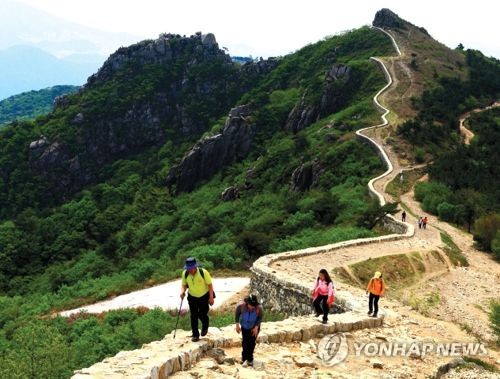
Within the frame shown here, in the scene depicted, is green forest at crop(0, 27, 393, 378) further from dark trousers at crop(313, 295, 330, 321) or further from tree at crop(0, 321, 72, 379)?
dark trousers at crop(313, 295, 330, 321)

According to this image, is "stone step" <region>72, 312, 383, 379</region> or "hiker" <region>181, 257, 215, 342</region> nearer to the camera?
"stone step" <region>72, 312, 383, 379</region>

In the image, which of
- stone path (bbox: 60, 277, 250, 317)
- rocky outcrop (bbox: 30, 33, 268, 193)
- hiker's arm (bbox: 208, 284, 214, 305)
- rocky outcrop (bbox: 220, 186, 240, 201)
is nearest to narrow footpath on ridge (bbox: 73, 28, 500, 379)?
hiker's arm (bbox: 208, 284, 214, 305)

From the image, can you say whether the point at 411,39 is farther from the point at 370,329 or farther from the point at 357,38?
the point at 370,329

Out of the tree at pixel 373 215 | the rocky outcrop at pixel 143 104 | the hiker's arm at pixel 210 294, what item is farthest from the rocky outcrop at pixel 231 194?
the hiker's arm at pixel 210 294

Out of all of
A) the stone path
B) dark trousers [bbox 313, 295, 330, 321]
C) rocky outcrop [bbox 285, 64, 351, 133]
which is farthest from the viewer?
rocky outcrop [bbox 285, 64, 351, 133]

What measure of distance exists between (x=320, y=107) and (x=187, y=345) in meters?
72.7

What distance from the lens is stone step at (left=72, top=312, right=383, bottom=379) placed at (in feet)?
28.3

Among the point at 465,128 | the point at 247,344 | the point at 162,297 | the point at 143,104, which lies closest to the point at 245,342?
the point at 247,344

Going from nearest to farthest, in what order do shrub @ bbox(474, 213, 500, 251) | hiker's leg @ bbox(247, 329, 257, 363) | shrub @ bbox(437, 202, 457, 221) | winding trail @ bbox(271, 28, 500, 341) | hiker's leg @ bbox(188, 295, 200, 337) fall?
Result: hiker's leg @ bbox(247, 329, 257, 363)
hiker's leg @ bbox(188, 295, 200, 337)
winding trail @ bbox(271, 28, 500, 341)
shrub @ bbox(474, 213, 500, 251)
shrub @ bbox(437, 202, 457, 221)

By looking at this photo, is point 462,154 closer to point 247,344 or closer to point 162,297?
point 162,297

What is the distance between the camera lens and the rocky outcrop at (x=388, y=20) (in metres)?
114

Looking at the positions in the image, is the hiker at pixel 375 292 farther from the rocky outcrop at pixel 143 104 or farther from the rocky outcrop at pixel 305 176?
the rocky outcrop at pixel 143 104

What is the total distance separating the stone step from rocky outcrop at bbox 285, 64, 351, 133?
67341 mm

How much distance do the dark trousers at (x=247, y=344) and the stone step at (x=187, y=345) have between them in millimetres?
861
